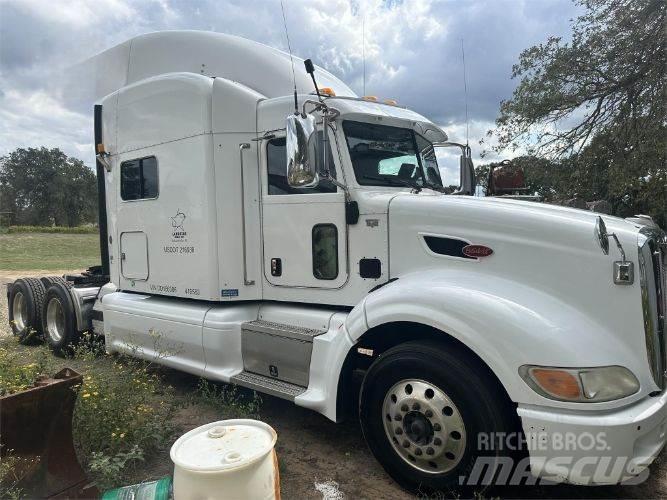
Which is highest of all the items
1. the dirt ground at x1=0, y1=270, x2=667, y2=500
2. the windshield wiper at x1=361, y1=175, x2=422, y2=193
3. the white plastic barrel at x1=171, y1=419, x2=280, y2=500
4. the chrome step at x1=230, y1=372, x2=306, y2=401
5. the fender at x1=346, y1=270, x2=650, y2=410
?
the windshield wiper at x1=361, y1=175, x2=422, y2=193

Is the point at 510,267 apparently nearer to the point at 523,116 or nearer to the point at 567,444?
the point at 567,444

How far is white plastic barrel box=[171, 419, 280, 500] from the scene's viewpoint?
2492 millimetres

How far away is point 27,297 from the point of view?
7547 millimetres

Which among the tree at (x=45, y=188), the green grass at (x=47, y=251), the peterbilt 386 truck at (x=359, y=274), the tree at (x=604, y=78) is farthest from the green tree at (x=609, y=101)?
the tree at (x=45, y=188)

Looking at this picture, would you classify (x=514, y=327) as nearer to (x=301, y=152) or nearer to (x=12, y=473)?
(x=301, y=152)

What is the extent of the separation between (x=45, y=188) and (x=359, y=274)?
242 ft

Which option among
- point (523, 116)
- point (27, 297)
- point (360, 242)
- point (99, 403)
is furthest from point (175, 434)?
point (523, 116)

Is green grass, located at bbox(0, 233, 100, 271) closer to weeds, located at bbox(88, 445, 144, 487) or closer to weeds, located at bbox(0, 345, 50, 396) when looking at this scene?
weeds, located at bbox(0, 345, 50, 396)

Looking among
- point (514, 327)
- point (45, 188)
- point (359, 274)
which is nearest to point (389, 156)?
point (359, 274)

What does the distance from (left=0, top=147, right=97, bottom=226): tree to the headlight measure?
71.0 m

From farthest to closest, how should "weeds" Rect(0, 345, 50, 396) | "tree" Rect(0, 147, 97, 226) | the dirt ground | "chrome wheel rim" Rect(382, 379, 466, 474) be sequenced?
"tree" Rect(0, 147, 97, 226), the dirt ground, "weeds" Rect(0, 345, 50, 396), "chrome wheel rim" Rect(382, 379, 466, 474)

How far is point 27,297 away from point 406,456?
6.62 meters

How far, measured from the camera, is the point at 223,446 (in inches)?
107

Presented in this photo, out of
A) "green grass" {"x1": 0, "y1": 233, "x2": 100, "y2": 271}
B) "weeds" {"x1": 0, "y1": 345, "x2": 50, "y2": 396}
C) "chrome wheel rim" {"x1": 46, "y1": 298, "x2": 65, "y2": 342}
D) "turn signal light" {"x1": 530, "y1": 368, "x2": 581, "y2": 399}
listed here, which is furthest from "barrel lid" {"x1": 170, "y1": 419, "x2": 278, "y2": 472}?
"green grass" {"x1": 0, "y1": 233, "x2": 100, "y2": 271}
